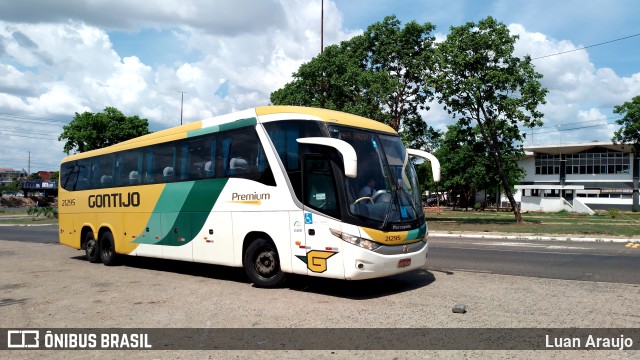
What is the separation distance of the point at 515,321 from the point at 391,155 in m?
3.59

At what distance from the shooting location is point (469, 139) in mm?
30266

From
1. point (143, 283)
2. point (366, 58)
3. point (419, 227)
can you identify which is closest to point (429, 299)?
point (419, 227)

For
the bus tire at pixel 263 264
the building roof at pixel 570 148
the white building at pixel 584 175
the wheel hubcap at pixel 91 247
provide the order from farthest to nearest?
1. the building roof at pixel 570 148
2. the white building at pixel 584 175
3. the wheel hubcap at pixel 91 247
4. the bus tire at pixel 263 264

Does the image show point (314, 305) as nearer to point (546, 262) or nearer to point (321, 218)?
point (321, 218)

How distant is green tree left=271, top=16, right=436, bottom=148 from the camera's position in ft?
95.9

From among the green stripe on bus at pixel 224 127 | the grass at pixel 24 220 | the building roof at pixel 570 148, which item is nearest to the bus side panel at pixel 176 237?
the green stripe on bus at pixel 224 127

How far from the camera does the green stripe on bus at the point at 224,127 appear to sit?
989cm

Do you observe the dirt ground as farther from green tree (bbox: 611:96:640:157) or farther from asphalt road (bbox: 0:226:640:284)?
green tree (bbox: 611:96:640:157)

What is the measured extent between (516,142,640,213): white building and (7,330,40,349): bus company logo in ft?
194

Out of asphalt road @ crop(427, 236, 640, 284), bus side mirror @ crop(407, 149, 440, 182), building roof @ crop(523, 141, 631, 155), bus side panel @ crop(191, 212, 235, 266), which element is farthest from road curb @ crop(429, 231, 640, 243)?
building roof @ crop(523, 141, 631, 155)

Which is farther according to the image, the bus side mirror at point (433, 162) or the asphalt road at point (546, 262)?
the asphalt road at point (546, 262)

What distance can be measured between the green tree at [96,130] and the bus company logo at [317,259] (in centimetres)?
4659

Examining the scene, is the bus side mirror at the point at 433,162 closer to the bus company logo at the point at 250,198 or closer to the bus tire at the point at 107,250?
the bus company logo at the point at 250,198

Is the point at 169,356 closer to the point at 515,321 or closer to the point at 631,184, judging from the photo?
the point at 515,321
